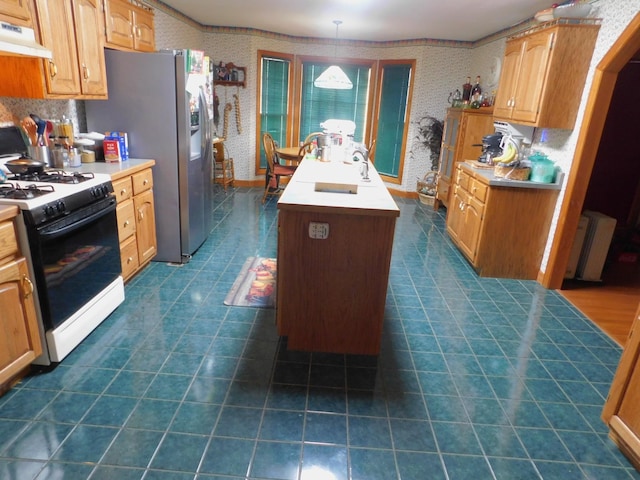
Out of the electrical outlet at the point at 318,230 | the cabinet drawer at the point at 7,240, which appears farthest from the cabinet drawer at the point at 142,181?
the electrical outlet at the point at 318,230

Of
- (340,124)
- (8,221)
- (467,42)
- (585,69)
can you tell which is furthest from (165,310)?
(467,42)

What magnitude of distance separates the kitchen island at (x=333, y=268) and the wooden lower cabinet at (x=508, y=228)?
1.49m

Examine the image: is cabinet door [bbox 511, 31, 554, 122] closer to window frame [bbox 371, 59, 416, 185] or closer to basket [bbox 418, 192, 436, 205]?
basket [bbox 418, 192, 436, 205]

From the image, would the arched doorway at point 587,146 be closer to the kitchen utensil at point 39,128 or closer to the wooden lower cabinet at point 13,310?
the wooden lower cabinet at point 13,310

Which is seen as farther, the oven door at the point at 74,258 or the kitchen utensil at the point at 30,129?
the kitchen utensil at the point at 30,129

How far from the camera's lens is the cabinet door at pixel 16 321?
1790 millimetres

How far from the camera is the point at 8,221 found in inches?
70.3

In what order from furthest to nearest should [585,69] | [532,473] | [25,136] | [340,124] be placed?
1. [340,124]
2. [585,69]
3. [25,136]
4. [532,473]

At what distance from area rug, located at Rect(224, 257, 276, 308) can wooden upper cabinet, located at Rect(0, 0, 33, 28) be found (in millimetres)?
1968

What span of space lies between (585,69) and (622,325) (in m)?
1.92

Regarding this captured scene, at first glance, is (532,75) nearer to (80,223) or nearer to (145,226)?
(145,226)

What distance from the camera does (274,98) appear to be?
6.46 metres

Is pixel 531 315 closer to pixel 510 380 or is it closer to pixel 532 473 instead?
pixel 510 380

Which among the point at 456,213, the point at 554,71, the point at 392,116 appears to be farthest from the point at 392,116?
the point at 554,71
